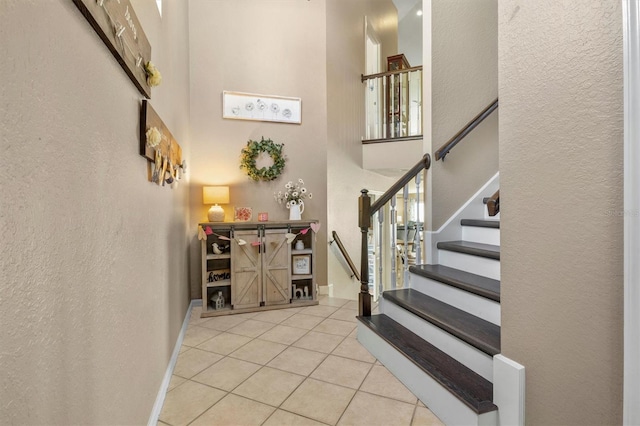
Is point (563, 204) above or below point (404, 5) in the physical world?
below

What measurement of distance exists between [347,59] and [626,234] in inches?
178

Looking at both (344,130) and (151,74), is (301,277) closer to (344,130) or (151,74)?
(344,130)

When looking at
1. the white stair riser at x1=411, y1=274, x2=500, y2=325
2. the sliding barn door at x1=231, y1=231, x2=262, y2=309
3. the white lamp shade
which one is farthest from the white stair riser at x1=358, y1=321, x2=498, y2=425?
the white lamp shade

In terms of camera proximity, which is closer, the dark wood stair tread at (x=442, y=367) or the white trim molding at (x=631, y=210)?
the white trim molding at (x=631, y=210)

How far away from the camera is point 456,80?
2.94m

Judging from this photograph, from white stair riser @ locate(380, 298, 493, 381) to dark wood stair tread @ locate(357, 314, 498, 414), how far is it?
0.03 m

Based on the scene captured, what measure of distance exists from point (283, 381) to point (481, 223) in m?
2.04

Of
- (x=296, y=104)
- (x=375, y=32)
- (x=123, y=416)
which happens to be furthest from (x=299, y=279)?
(x=375, y=32)

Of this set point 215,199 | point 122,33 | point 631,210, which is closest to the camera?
point 631,210

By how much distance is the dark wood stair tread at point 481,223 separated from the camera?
8.54 feet

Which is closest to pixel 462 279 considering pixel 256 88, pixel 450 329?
pixel 450 329

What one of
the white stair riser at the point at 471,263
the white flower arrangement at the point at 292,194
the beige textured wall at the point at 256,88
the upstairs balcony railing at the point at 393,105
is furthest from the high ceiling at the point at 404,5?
the white stair riser at the point at 471,263

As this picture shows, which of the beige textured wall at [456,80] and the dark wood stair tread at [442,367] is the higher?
the beige textured wall at [456,80]

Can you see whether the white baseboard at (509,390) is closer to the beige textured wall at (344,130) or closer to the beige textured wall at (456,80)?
the beige textured wall at (456,80)
